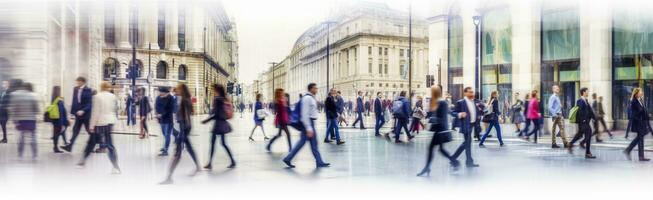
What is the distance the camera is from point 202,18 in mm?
9820

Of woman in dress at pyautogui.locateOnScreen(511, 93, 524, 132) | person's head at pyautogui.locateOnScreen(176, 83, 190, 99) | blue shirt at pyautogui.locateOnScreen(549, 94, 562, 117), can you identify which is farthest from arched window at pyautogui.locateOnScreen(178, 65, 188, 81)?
woman in dress at pyautogui.locateOnScreen(511, 93, 524, 132)

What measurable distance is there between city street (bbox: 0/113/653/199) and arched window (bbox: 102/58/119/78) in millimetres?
1551

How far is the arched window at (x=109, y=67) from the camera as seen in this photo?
417 inches

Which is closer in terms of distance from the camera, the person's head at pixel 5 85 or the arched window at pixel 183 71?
the person's head at pixel 5 85

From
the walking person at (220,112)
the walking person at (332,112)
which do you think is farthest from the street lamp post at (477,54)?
the walking person at (220,112)

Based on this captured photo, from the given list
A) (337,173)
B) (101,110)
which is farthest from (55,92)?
(337,173)

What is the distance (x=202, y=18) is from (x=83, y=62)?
7.99 feet

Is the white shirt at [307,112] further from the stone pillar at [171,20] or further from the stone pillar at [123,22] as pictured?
the stone pillar at [123,22]

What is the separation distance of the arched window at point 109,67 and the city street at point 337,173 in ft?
5.09

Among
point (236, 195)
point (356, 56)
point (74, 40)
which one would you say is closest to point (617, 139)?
point (356, 56)

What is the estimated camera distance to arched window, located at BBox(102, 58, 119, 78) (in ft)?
34.8

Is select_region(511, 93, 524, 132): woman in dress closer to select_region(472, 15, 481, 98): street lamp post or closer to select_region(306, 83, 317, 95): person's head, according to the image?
select_region(472, 15, 481, 98): street lamp post

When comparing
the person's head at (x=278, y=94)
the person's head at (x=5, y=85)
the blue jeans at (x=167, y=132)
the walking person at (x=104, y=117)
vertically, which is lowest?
the blue jeans at (x=167, y=132)

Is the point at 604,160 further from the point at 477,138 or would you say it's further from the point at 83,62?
the point at 83,62
